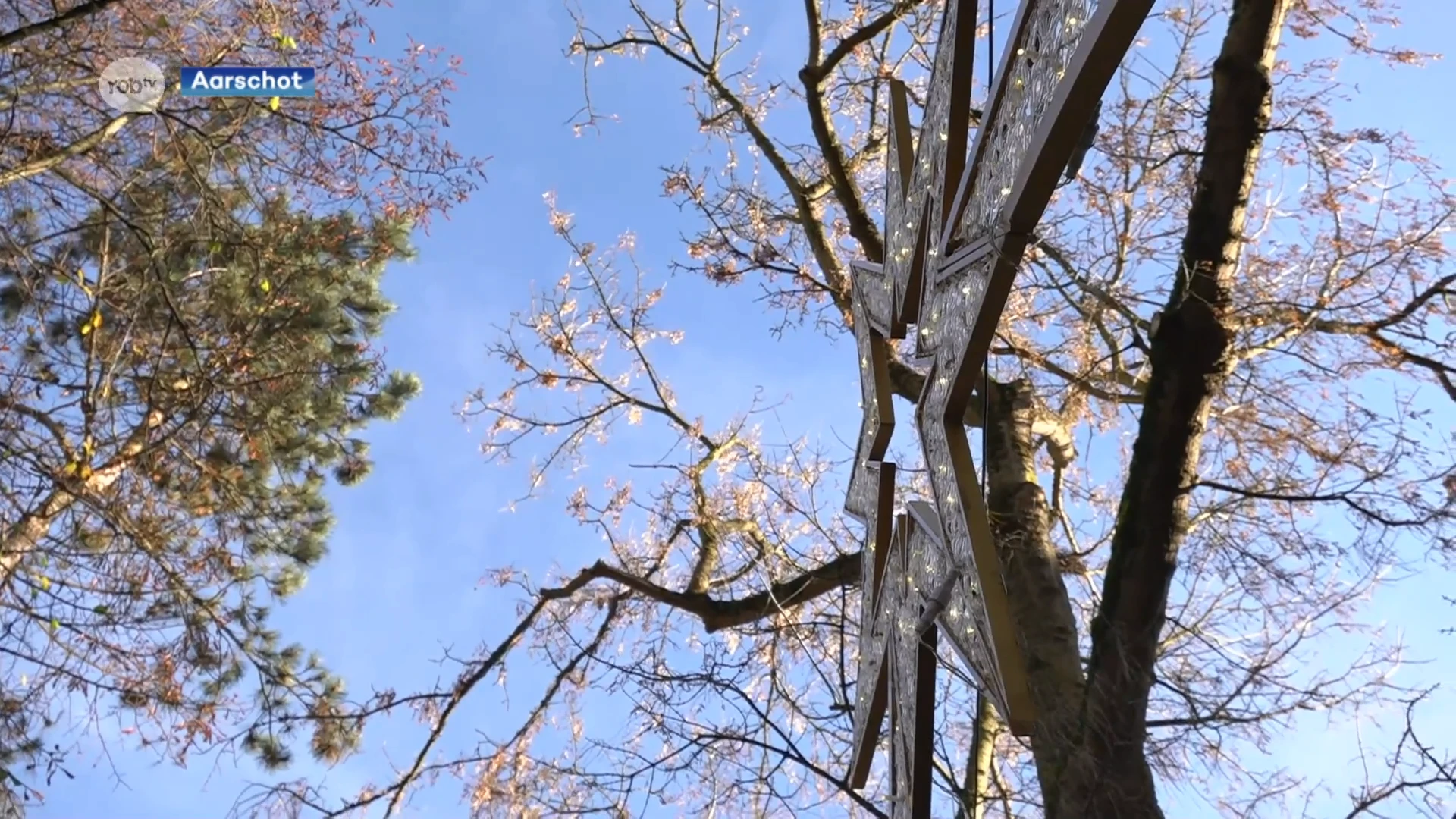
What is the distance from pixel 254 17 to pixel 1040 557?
14.2 feet

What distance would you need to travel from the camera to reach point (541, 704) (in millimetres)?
5742

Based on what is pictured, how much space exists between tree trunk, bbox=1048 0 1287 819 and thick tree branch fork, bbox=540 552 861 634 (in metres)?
1.91

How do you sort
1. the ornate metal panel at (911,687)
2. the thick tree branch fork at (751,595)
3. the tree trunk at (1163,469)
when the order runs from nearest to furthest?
the ornate metal panel at (911,687)
the tree trunk at (1163,469)
the thick tree branch fork at (751,595)

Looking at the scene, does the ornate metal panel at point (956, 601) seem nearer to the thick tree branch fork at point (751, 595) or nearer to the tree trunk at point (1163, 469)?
the tree trunk at point (1163, 469)

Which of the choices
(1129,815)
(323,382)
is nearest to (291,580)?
(323,382)

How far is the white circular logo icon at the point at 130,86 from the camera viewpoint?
4.11 metres

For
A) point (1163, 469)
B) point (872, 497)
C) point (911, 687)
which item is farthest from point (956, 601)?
point (1163, 469)

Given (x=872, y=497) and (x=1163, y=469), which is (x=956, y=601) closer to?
(x=872, y=497)

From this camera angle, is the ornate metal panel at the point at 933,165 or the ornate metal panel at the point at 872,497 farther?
the ornate metal panel at the point at 872,497

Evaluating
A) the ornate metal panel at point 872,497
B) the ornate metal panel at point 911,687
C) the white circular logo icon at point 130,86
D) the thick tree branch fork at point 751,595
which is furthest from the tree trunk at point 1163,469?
the white circular logo icon at point 130,86

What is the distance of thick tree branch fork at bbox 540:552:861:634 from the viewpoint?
4.61 m

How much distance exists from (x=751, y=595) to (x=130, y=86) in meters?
3.65

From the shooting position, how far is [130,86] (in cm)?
416

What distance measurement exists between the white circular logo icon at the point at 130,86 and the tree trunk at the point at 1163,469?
405 cm
